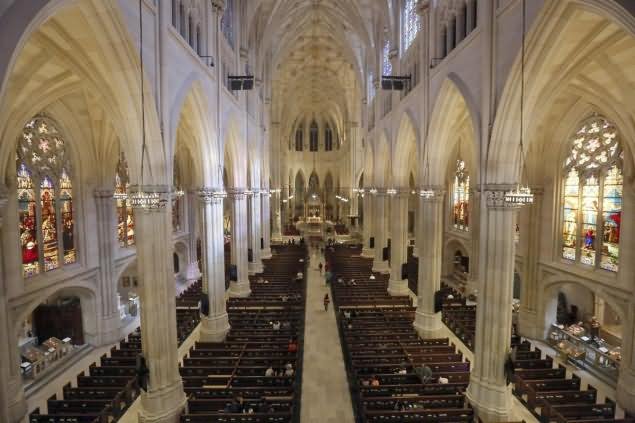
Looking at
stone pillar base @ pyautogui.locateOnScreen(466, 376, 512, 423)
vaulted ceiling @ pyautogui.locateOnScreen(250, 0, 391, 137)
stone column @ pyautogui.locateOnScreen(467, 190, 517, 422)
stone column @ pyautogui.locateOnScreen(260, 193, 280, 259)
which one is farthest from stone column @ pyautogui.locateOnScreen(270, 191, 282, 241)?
stone pillar base @ pyautogui.locateOnScreen(466, 376, 512, 423)

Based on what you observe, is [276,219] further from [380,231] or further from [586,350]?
[586,350]

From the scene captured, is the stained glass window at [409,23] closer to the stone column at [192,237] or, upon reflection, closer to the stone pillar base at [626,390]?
the stone pillar base at [626,390]

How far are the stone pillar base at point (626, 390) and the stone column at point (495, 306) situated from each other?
4.18 metres

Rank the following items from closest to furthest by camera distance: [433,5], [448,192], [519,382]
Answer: [519,382] < [433,5] < [448,192]

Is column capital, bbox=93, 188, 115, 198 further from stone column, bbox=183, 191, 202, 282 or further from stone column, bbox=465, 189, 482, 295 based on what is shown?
stone column, bbox=465, 189, 482, 295

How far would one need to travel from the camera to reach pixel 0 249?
1110 centimetres

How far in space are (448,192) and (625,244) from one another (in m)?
14.0

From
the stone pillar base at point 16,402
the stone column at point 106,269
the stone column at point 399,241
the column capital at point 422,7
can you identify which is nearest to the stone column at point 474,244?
the stone column at point 399,241

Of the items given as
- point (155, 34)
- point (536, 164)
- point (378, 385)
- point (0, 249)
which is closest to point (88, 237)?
point (0, 249)

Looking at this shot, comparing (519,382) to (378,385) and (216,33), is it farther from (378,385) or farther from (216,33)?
(216,33)

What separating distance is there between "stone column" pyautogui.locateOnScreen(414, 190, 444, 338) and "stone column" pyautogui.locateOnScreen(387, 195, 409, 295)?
A: 5142mm

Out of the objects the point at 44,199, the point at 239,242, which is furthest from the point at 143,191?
the point at 239,242

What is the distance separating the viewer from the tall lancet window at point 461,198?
78.6 ft

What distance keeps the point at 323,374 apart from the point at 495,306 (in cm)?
661
